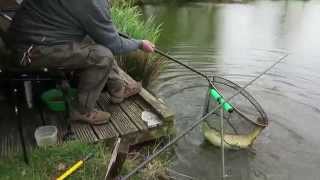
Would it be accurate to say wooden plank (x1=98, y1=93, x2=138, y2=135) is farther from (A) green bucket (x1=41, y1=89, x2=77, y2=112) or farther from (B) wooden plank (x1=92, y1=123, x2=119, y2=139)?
(A) green bucket (x1=41, y1=89, x2=77, y2=112)

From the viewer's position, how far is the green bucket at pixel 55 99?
440 centimetres

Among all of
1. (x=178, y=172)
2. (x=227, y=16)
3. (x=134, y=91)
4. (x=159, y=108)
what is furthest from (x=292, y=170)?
(x=227, y=16)

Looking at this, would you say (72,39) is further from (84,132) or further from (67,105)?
(84,132)

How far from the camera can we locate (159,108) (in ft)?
15.2

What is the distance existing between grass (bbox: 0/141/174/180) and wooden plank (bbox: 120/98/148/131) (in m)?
0.44

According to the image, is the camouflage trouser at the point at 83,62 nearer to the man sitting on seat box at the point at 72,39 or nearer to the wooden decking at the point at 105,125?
the man sitting on seat box at the point at 72,39

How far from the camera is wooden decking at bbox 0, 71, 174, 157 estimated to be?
394cm

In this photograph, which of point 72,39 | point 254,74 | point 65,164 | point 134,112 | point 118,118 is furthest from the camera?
point 254,74

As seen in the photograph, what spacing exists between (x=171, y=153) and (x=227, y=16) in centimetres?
919

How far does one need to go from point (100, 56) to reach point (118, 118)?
743 millimetres

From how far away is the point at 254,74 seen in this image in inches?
300

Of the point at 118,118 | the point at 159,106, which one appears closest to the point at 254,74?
the point at 159,106

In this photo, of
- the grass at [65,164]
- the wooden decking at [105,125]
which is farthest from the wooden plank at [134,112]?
the grass at [65,164]

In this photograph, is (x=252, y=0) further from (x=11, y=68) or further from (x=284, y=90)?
(x=11, y=68)
